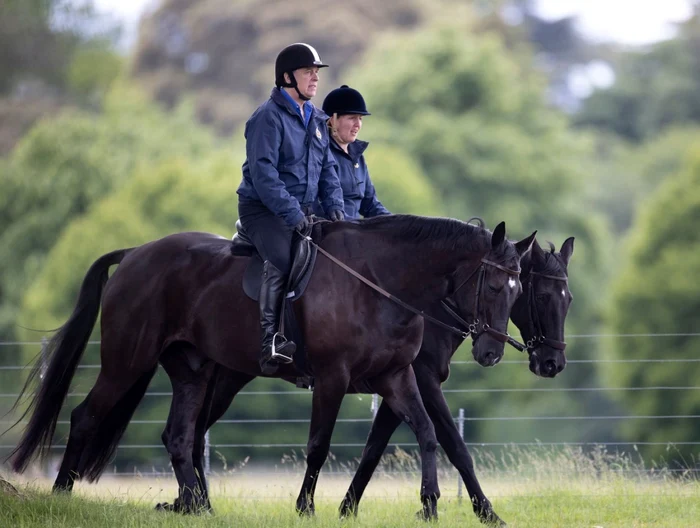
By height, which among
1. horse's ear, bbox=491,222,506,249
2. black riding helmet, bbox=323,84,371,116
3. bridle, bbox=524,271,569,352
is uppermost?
black riding helmet, bbox=323,84,371,116

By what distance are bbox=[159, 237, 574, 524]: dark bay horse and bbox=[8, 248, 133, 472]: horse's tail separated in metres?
0.87

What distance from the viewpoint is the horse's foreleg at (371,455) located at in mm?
8203

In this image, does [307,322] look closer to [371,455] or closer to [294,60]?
[371,455]

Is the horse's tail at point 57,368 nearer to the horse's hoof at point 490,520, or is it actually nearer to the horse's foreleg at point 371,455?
the horse's foreleg at point 371,455

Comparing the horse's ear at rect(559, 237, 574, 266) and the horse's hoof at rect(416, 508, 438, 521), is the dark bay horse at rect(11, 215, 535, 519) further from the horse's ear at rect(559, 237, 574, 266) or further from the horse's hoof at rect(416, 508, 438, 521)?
the horse's ear at rect(559, 237, 574, 266)

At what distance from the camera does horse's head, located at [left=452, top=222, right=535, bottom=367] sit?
7.45 meters

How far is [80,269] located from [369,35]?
31.5m

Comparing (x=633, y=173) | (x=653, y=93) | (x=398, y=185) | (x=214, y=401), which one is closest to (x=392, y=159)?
(x=398, y=185)

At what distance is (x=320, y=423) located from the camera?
25.2 ft

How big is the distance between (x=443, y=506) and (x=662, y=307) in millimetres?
19151

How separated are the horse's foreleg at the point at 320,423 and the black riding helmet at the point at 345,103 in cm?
245

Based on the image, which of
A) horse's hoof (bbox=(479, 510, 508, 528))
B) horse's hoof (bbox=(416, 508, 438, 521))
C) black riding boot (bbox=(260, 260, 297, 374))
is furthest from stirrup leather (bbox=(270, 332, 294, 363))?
horse's hoof (bbox=(479, 510, 508, 528))

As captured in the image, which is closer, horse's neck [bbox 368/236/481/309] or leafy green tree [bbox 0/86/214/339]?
horse's neck [bbox 368/236/481/309]

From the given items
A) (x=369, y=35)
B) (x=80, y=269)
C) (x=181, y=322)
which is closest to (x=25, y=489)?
(x=181, y=322)
